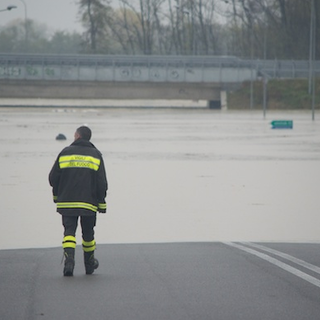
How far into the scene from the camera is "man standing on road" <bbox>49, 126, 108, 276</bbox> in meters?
10.5

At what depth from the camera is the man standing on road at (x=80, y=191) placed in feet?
34.3

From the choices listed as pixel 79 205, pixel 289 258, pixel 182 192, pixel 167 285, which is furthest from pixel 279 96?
pixel 167 285

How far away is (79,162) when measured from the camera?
10.6 meters

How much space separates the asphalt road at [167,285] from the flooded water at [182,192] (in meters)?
2.24

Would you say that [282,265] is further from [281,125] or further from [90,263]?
[281,125]

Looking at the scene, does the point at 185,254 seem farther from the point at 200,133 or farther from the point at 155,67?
the point at 155,67

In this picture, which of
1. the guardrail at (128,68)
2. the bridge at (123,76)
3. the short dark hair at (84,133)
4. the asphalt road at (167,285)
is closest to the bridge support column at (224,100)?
the bridge at (123,76)

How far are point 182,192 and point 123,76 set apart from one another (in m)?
80.5

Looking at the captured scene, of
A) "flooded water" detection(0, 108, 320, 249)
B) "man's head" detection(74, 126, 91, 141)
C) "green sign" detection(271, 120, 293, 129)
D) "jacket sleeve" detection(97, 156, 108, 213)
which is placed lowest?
"green sign" detection(271, 120, 293, 129)

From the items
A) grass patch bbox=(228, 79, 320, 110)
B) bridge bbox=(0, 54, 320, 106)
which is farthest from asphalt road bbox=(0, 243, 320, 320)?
bridge bbox=(0, 54, 320, 106)

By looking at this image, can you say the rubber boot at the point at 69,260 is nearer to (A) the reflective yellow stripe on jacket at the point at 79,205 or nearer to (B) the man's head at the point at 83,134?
(A) the reflective yellow stripe on jacket at the point at 79,205

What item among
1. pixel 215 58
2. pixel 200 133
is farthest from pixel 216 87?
pixel 200 133

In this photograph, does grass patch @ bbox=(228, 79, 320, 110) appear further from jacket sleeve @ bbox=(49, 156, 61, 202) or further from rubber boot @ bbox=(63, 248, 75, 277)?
rubber boot @ bbox=(63, 248, 75, 277)

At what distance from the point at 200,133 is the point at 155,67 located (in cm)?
5300
